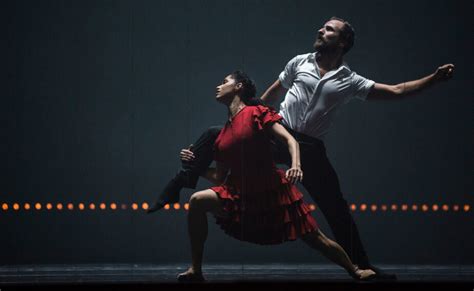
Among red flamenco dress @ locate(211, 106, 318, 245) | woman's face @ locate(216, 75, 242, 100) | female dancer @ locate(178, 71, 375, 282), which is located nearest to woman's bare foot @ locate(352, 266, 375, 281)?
female dancer @ locate(178, 71, 375, 282)

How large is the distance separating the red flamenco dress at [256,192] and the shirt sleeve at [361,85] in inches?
26.7

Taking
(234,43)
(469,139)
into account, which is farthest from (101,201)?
(469,139)

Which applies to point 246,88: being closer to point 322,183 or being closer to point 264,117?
point 264,117

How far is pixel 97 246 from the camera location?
25.2 ft

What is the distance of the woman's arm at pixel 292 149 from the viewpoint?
6.52 meters

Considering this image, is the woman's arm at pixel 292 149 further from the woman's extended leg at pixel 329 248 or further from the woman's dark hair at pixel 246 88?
the woman's extended leg at pixel 329 248

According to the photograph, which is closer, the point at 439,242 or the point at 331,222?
the point at 331,222

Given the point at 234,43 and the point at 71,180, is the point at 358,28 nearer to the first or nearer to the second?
the point at 234,43

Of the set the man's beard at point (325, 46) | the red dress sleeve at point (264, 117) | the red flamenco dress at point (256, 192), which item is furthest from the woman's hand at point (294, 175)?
the man's beard at point (325, 46)

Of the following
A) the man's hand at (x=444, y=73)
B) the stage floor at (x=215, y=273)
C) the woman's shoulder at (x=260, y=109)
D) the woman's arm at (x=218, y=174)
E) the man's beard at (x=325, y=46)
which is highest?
the man's beard at (x=325, y=46)

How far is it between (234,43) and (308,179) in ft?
4.44

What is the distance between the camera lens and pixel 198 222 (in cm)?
684

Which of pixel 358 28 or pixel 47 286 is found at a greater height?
pixel 358 28

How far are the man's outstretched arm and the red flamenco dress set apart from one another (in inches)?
31.8
